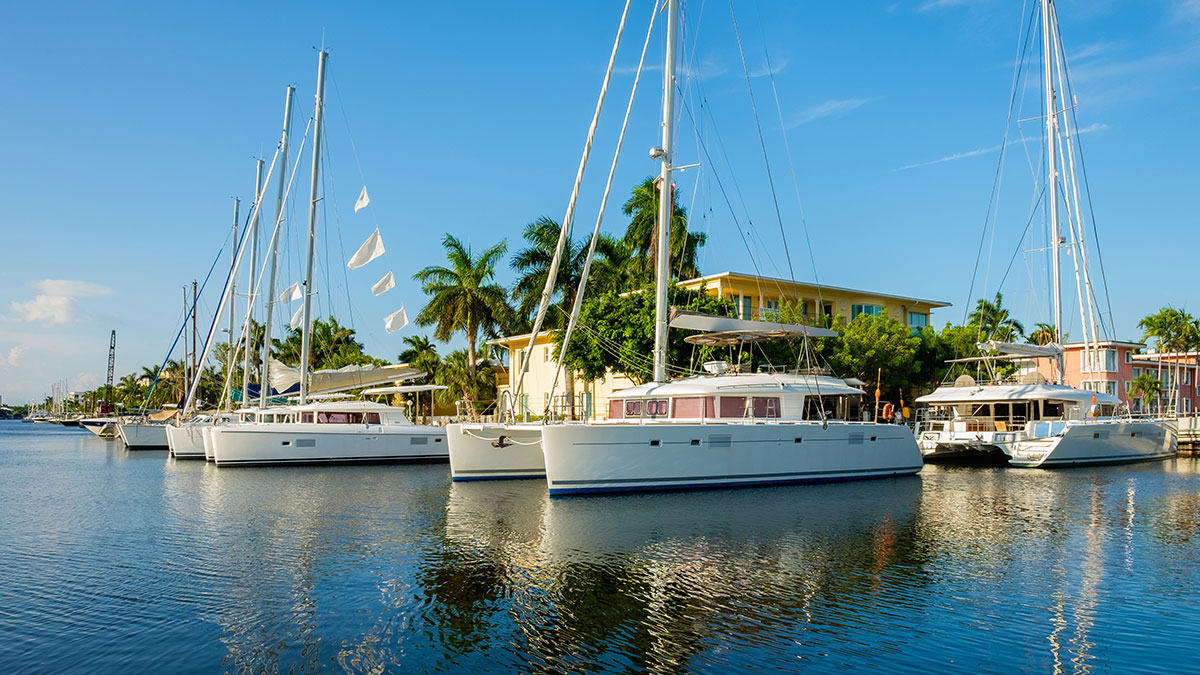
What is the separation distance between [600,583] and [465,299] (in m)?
32.6

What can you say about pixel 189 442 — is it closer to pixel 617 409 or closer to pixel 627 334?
pixel 627 334

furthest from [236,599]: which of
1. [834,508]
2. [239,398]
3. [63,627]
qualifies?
[239,398]

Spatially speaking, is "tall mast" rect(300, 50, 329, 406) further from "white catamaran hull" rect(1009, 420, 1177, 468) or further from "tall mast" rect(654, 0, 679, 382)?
"white catamaran hull" rect(1009, 420, 1177, 468)

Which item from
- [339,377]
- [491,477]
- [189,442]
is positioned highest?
[339,377]

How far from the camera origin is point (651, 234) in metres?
41.3

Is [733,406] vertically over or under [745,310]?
under

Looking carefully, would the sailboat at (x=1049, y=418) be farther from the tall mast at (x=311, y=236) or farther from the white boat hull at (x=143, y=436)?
the white boat hull at (x=143, y=436)

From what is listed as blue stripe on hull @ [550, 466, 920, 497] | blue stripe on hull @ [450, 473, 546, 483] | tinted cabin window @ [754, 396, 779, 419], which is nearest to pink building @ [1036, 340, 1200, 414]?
blue stripe on hull @ [550, 466, 920, 497]

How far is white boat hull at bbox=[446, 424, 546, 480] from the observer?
23.6 m

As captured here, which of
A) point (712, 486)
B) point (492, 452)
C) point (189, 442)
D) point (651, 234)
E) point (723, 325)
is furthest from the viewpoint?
point (651, 234)

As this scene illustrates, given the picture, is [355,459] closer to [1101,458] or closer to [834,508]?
[834,508]

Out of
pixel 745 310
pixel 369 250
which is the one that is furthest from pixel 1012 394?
pixel 369 250

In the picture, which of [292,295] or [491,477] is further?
[292,295]

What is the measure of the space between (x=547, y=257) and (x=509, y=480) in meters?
22.1
